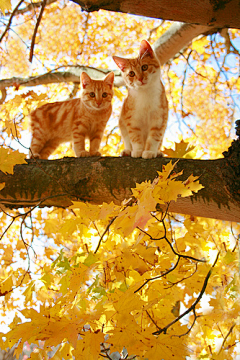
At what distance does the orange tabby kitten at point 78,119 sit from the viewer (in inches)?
110

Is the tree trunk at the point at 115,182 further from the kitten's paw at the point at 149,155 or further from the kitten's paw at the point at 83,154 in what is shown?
the kitten's paw at the point at 83,154

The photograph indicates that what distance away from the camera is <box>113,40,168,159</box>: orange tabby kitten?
2404 mm

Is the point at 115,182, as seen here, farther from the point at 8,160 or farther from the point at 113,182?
the point at 8,160

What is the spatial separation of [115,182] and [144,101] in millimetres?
1008

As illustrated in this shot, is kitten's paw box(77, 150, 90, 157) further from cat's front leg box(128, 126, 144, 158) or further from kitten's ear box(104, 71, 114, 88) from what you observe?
kitten's ear box(104, 71, 114, 88)

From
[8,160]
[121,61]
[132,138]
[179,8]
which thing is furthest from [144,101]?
[8,160]

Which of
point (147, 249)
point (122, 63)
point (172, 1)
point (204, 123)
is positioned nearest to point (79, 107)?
point (122, 63)

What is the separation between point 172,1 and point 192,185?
3.46 feet

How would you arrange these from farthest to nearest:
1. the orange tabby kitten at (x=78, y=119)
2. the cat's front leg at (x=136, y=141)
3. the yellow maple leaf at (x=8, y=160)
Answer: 1. the orange tabby kitten at (x=78, y=119)
2. the cat's front leg at (x=136, y=141)
3. the yellow maple leaf at (x=8, y=160)

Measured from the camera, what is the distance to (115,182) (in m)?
1.77

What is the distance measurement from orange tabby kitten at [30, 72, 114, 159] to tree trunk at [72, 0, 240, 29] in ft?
4.34

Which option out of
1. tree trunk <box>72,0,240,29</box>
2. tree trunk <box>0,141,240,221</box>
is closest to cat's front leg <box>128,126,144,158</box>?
tree trunk <box>0,141,240,221</box>

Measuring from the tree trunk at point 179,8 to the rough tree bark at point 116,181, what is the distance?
0.69m

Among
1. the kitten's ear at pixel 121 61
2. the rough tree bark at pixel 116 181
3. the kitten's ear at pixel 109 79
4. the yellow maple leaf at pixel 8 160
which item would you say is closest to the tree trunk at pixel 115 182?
the rough tree bark at pixel 116 181
